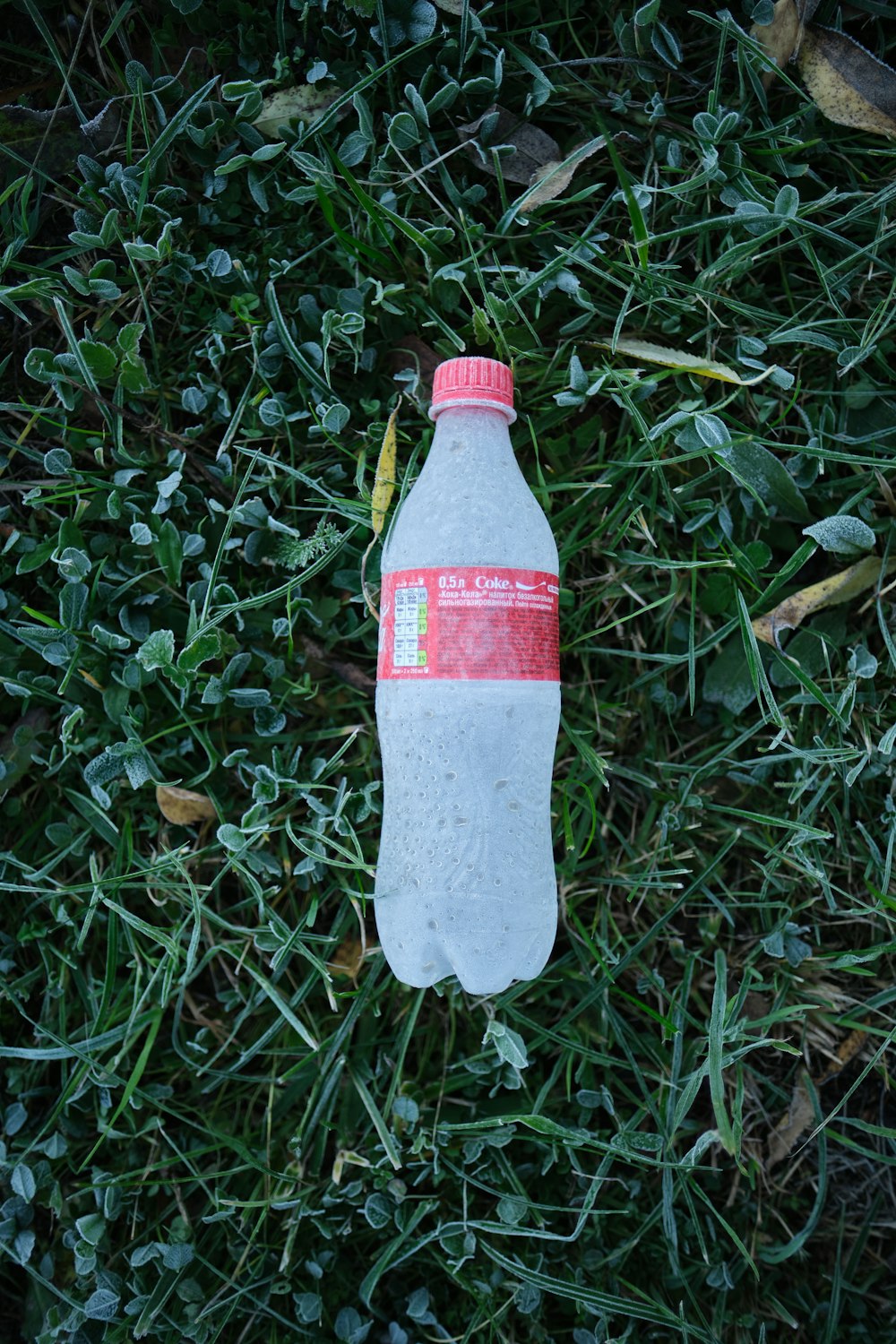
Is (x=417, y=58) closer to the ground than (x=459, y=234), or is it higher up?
higher up

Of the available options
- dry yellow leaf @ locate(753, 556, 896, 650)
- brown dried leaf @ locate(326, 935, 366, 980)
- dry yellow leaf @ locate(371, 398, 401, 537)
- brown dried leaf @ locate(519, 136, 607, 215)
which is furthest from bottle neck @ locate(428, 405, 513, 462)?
brown dried leaf @ locate(326, 935, 366, 980)

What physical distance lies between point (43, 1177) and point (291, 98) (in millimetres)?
2686

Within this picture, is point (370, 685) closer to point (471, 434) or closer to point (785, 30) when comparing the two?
point (471, 434)

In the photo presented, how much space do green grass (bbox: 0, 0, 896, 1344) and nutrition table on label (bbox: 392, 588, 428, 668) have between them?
325 millimetres

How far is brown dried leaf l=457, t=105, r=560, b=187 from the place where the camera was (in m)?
2.02

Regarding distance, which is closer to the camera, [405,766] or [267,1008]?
[405,766]

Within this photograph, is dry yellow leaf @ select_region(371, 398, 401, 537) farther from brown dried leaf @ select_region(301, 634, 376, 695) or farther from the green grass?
brown dried leaf @ select_region(301, 634, 376, 695)

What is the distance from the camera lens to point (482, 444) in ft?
6.37

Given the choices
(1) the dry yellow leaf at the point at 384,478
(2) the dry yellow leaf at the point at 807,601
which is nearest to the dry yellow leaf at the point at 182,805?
(1) the dry yellow leaf at the point at 384,478

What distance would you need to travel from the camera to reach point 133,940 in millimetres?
2104

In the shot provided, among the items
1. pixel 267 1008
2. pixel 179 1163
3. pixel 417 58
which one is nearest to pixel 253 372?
pixel 417 58

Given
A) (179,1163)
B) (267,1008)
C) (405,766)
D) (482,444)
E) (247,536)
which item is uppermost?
(482,444)

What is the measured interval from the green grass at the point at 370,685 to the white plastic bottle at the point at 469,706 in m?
0.12

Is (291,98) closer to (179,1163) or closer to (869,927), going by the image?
(869,927)
